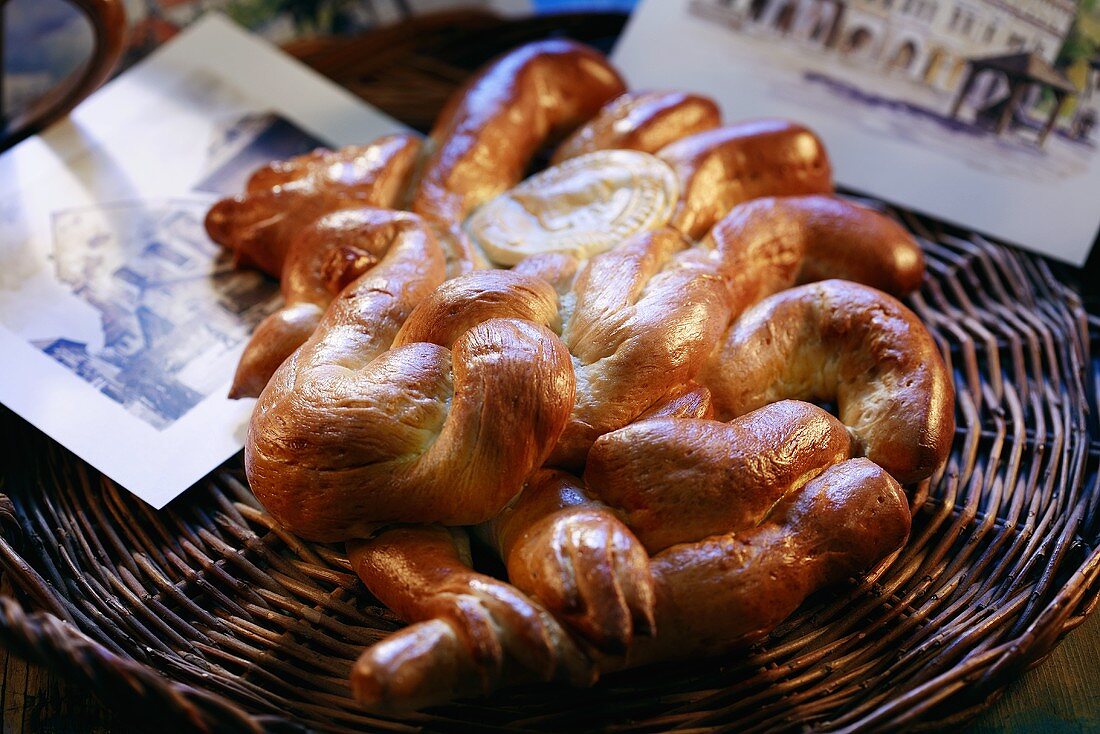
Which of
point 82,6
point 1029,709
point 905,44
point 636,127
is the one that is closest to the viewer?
point 1029,709

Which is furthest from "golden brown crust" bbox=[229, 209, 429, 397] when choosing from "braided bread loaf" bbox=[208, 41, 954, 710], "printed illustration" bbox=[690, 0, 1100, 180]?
"printed illustration" bbox=[690, 0, 1100, 180]

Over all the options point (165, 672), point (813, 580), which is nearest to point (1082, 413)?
point (813, 580)

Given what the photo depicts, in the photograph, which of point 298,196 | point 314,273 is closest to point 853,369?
point 314,273

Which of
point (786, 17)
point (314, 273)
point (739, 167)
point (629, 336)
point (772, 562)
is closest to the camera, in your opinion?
point (772, 562)

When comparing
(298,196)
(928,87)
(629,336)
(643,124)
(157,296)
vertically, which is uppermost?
(928,87)

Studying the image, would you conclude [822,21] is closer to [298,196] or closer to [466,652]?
[298,196]

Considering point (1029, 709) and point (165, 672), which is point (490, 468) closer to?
point (165, 672)

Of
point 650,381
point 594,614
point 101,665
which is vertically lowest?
point 101,665
